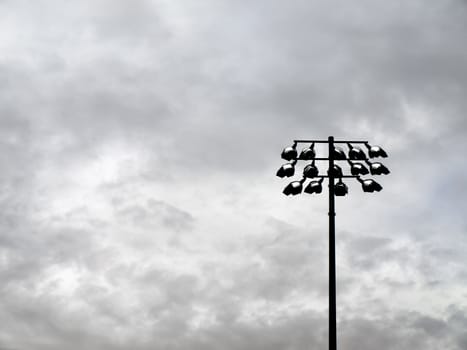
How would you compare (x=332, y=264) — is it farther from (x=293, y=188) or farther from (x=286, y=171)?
(x=286, y=171)

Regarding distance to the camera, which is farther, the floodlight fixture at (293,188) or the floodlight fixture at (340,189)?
the floodlight fixture at (340,189)

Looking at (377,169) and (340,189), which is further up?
(377,169)

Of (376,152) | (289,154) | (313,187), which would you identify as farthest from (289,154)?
(376,152)

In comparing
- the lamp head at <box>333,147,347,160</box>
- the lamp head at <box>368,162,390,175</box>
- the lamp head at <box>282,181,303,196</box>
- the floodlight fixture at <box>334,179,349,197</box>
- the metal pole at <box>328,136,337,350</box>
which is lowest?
the metal pole at <box>328,136,337,350</box>

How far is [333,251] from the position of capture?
25641 millimetres

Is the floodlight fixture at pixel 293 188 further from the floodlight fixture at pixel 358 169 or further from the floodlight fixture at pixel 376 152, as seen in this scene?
the floodlight fixture at pixel 376 152

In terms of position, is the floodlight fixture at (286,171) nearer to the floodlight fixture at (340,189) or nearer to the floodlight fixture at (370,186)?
the floodlight fixture at (340,189)

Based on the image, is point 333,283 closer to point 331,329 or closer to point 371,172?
point 331,329

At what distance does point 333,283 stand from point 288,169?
3492 mm

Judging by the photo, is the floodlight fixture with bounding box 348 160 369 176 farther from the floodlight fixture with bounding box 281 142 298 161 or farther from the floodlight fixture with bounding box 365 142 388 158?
the floodlight fixture with bounding box 281 142 298 161

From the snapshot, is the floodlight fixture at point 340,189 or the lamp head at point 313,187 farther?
the floodlight fixture at point 340,189

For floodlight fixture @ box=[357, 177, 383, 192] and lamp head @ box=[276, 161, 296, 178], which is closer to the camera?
lamp head @ box=[276, 161, 296, 178]

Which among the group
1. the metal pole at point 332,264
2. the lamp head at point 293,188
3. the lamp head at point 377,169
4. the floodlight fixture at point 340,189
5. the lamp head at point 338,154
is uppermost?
the lamp head at point 338,154

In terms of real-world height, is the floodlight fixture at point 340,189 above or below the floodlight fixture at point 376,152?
below
